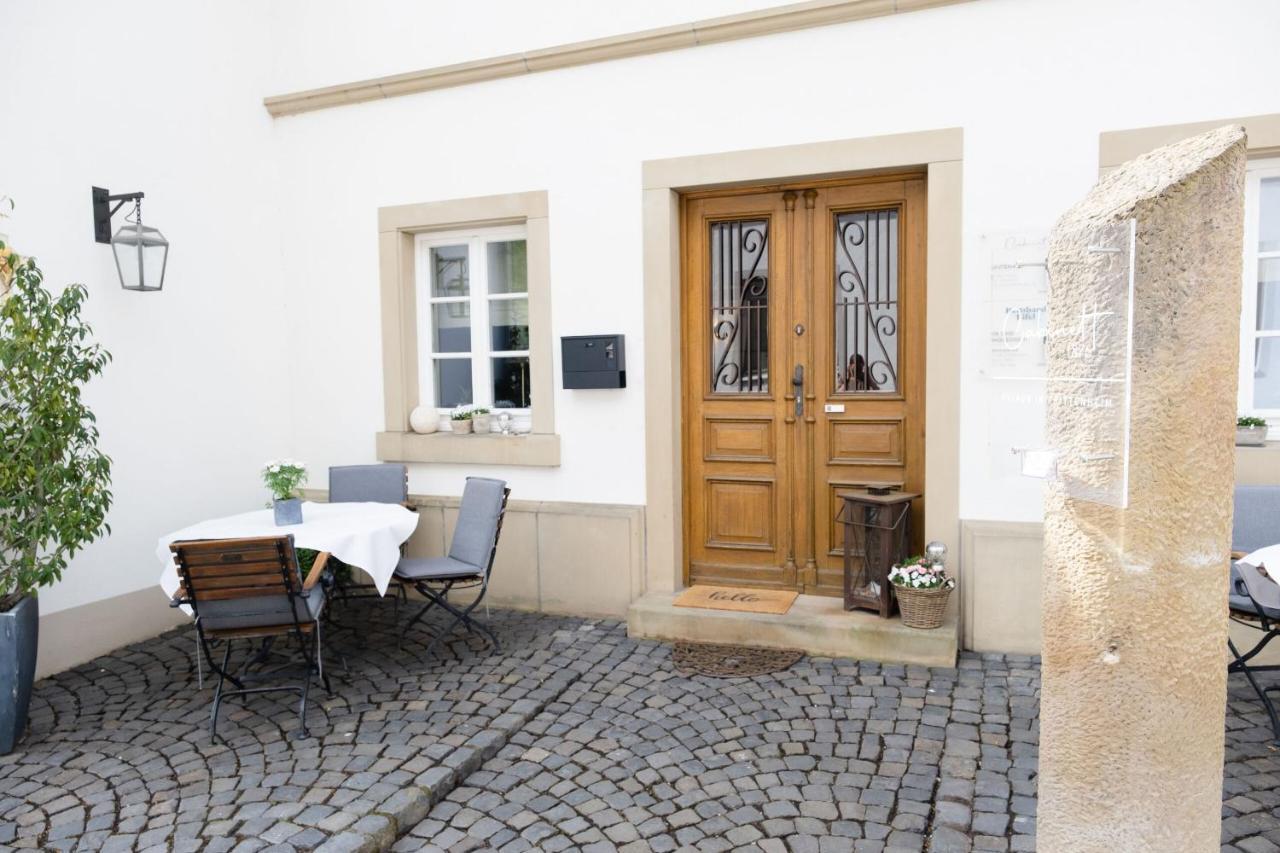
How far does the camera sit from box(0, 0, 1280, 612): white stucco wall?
492 centimetres

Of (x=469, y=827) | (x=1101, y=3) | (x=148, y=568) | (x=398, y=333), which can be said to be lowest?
(x=469, y=827)

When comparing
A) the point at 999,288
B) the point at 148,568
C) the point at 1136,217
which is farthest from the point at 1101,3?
the point at 148,568

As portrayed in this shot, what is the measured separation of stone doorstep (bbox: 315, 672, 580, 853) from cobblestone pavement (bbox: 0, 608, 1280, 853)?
0.01m

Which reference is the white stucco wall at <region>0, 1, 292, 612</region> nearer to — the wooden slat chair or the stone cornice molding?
the stone cornice molding

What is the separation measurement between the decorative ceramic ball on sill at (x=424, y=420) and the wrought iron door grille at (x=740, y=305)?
211 cm

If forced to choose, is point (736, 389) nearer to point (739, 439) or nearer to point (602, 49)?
point (739, 439)

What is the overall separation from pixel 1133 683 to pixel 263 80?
697 cm

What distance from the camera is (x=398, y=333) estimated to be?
6.62m

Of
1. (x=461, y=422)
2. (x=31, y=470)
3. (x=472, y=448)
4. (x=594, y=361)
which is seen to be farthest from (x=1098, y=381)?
(x=461, y=422)

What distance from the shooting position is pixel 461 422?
6.51m

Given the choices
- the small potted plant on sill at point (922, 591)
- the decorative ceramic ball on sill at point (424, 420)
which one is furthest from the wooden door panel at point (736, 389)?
the decorative ceramic ball on sill at point (424, 420)

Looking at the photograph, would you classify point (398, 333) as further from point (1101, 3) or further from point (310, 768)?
point (1101, 3)

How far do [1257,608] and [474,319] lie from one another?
498cm

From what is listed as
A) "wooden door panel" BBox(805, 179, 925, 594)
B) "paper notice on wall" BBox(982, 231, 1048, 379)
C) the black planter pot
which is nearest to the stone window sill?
"wooden door panel" BBox(805, 179, 925, 594)
